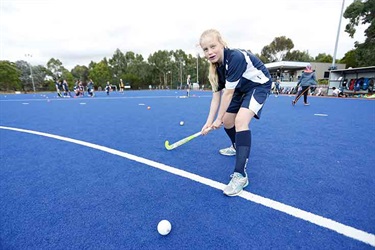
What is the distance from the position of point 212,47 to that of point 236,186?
1505 mm

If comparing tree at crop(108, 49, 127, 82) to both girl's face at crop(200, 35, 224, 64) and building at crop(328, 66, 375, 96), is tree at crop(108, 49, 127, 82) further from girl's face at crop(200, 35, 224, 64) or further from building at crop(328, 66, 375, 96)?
girl's face at crop(200, 35, 224, 64)

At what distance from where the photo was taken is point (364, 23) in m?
25.2

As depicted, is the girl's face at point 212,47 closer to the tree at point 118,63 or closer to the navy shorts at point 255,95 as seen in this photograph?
the navy shorts at point 255,95

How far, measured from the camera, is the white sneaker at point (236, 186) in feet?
6.63

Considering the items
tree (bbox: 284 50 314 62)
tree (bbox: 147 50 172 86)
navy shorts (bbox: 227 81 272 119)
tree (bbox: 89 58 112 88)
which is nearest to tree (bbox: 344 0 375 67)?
tree (bbox: 284 50 314 62)

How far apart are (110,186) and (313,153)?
310 cm

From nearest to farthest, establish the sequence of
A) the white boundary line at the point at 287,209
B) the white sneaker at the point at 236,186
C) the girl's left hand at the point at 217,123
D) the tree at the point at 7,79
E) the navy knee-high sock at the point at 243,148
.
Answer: the white boundary line at the point at 287,209 < the white sneaker at the point at 236,186 < the navy knee-high sock at the point at 243,148 < the girl's left hand at the point at 217,123 < the tree at the point at 7,79

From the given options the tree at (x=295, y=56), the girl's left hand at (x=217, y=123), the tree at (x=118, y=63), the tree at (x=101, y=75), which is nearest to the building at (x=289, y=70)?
the tree at (x=295, y=56)

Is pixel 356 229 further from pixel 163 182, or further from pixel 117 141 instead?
pixel 117 141

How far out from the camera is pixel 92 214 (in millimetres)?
1779

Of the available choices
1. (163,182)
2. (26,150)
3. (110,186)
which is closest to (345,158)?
(163,182)

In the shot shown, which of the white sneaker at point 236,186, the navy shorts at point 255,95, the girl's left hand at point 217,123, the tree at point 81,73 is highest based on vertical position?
the tree at point 81,73

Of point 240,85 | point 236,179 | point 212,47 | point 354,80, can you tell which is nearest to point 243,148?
point 236,179

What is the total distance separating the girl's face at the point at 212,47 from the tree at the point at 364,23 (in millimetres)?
33302
